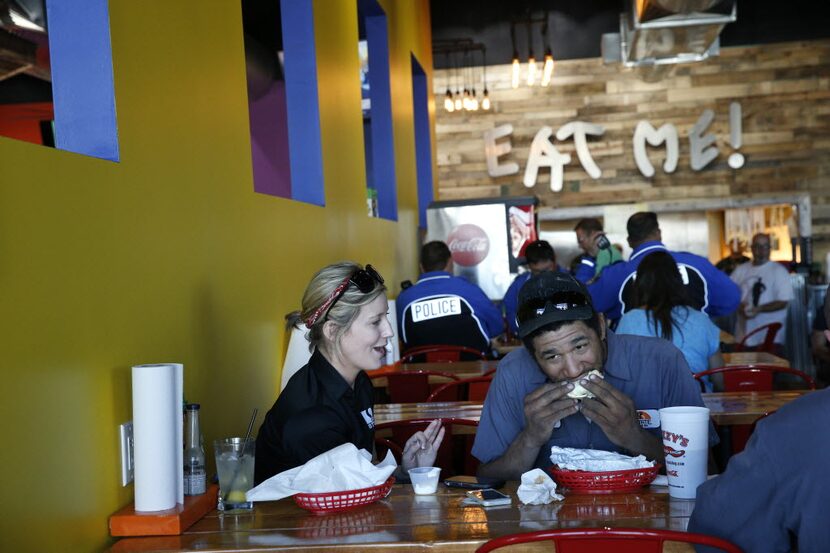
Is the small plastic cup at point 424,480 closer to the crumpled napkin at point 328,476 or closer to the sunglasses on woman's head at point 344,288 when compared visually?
the crumpled napkin at point 328,476

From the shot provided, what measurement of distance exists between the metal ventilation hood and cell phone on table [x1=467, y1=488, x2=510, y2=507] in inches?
241

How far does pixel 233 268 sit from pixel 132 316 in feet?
3.21

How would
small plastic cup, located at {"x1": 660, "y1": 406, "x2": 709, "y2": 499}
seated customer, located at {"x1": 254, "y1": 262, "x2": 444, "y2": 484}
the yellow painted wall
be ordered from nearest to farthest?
the yellow painted wall < small plastic cup, located at {"x1": 660, "y1": 406, "x2": 709, "y2": 499} < seated customer, located at {"x1": 254, "y1": 262, "x2": 444, "y2": 484}

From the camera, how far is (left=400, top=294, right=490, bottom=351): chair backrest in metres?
6.22

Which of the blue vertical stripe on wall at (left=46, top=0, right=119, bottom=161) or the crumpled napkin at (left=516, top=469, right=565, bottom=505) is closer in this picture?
the crumpled napkin at (left=516, top=469, right=565, bottom=505)

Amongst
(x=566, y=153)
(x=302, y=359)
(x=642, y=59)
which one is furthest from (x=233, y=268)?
(x=566, y=153)

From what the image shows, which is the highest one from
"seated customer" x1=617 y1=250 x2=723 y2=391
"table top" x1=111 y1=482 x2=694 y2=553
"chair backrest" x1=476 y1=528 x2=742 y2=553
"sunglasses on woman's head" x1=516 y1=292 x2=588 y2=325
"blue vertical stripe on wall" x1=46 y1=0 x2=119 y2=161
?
"blue vertical stripe on wall" x1=46 y1=0 x2=119 y2=161

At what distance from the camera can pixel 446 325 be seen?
6.27 meters

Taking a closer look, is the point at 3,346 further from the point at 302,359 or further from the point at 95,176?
the point at 302,359

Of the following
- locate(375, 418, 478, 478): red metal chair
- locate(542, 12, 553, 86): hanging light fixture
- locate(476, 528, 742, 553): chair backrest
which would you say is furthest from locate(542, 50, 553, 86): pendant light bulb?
locate(476, 528, 742, 553): chair backrest

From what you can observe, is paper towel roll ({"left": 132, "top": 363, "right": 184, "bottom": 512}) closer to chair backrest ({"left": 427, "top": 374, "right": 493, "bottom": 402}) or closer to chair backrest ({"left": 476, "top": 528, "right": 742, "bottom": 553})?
chair backrest ({"left": 476, "top": 528, "right": 742, "bottom": 553})

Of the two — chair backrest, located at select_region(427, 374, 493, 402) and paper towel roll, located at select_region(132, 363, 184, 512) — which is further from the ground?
paper towel roll, located at select_region(132, 363, 184, 512)

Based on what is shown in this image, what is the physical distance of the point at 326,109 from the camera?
17.4 ft

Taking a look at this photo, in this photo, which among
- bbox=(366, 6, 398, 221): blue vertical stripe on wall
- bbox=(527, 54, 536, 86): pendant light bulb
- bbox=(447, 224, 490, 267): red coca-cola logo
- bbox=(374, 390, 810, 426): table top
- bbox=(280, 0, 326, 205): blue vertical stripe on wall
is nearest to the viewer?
bbox=(374, 390, 810, 426): table top
